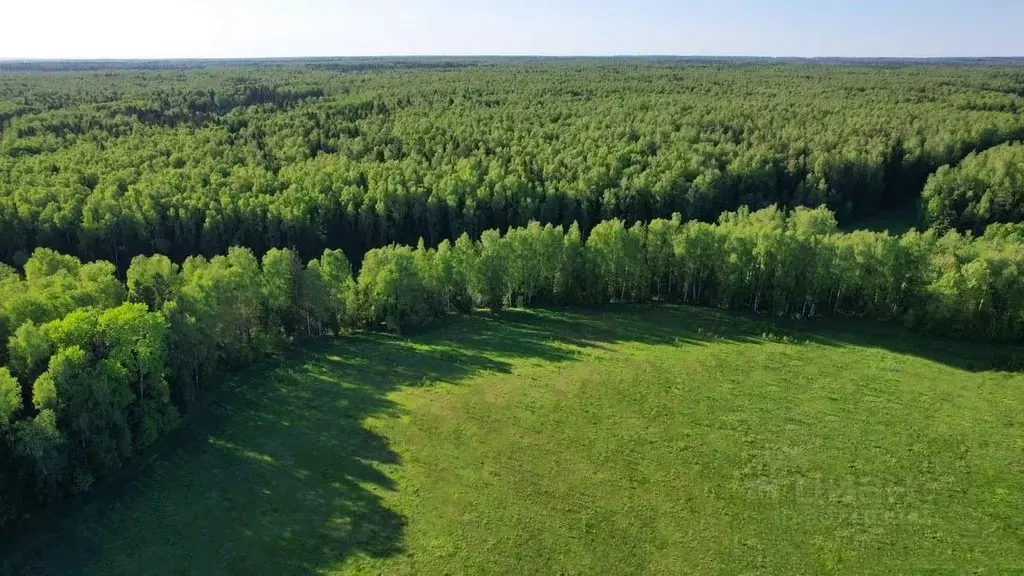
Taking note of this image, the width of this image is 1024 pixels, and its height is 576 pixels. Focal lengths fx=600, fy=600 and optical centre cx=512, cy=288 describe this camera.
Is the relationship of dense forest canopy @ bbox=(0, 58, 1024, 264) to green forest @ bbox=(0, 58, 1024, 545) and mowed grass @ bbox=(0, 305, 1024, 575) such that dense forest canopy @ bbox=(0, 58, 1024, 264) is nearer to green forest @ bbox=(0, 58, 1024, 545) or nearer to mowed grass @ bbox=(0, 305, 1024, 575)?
green forest @ bbox=(0, 58, 1024, 545)

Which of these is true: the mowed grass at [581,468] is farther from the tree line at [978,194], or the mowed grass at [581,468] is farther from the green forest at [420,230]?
the tree line at [978,194]

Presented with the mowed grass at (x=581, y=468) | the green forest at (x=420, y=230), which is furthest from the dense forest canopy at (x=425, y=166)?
the mowed grass at (x=581, y=468)

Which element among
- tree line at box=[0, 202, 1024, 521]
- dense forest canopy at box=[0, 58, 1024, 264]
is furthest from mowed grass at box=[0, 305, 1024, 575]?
dense forest canopy at box=[0, 58, 1024, 264]

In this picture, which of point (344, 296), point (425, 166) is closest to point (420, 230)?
point (425, 166)

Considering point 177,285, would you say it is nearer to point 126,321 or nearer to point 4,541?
point 126,321

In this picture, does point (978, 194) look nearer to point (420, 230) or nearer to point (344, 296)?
point (420, 230)
